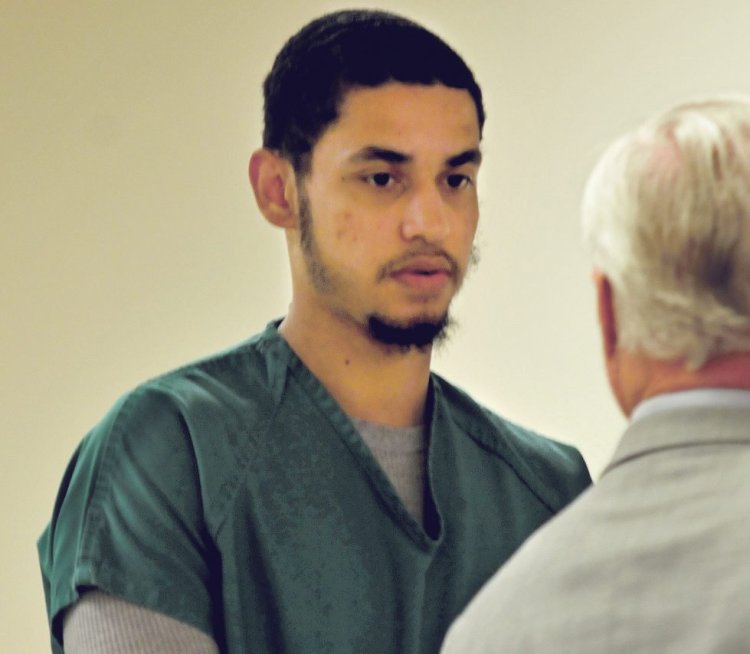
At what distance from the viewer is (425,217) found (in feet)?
4.26

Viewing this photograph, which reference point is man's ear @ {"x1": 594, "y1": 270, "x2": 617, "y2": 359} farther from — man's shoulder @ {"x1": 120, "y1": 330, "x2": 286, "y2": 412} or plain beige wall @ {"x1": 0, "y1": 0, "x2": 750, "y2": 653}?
plain beige wall @ {"x1": 0, "y1": 0, "x2": 750, "y2": 653}

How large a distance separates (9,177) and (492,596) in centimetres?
147

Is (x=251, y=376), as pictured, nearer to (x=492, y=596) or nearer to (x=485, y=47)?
(x=492, y=596)

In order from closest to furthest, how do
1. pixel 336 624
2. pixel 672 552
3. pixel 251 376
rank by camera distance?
pixel 672 552, pixel 336 624, pixel 251 376

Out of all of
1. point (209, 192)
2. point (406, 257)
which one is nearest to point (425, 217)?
point (406, 257)

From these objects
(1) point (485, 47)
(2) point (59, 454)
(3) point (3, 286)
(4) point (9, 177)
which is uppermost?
(1) point (485, 47)

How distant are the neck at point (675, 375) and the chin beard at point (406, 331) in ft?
1.61

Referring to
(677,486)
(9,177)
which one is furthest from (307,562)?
(9,177)

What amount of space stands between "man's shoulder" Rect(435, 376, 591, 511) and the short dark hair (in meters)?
0.30

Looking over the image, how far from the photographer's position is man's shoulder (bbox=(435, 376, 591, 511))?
55.9 inches

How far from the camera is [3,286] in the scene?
2.05 m

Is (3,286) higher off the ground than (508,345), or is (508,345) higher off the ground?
(3,286)

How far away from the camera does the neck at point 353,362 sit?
1.36 metres

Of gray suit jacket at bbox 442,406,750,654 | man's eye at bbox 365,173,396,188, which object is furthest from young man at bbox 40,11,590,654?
gray suit jacket at bbox 442,406,750,654
